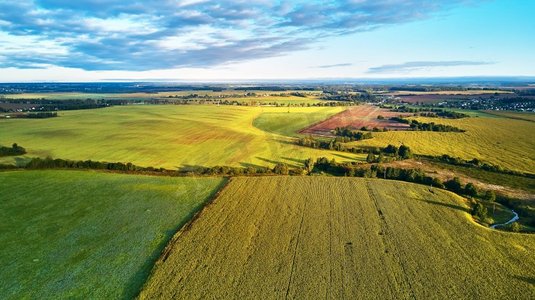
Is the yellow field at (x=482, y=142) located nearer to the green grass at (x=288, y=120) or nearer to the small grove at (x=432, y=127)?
the small grove at (x=432, y=127)

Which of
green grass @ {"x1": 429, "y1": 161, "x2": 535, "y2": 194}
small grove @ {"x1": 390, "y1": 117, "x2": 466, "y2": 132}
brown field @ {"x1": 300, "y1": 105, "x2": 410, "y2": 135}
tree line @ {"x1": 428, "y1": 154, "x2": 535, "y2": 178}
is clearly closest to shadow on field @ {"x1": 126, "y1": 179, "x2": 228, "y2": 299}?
green grass @ {"x1": 429, "y1": 161, "x2": 535, "y2": 194}

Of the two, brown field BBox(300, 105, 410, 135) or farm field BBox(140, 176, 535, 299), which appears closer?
farm field BBox(140, 176, 535, 299)

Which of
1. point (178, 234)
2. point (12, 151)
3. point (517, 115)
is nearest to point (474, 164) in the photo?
point (178, 234)

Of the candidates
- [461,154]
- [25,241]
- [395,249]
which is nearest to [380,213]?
[395,249]

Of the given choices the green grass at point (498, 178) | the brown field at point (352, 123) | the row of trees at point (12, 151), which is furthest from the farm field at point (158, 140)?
the green grass at point (498, 178)

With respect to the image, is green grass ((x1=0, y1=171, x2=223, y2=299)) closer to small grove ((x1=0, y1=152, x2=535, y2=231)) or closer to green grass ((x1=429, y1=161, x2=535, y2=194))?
small grove ((x1=0, y1=152, x2=535, y2=231))

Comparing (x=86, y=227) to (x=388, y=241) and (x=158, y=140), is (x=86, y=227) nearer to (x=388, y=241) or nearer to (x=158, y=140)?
(x=388, y=241)

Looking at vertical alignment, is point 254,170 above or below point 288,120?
A: below
